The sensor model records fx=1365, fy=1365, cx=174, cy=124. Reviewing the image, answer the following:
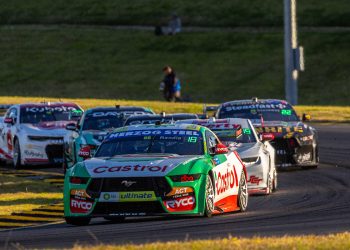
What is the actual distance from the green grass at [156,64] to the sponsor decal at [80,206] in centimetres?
4177

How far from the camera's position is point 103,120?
87.6 ft

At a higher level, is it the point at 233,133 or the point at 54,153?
the point at 233,133

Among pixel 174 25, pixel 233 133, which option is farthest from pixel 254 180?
pixel 174 25

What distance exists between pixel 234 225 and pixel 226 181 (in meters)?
1.83

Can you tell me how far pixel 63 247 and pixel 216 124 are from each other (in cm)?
927

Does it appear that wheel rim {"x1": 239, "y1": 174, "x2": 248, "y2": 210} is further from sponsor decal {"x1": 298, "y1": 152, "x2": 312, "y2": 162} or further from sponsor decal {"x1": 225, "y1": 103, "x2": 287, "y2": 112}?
sponsor decal {"x1": 225, "y1": 103, "x2": 287, "y2": 112}

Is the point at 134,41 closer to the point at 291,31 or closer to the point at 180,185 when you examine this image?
the point at 291,31

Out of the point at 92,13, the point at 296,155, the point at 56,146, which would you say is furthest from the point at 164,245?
the point at 92,13

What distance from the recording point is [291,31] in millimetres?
49625

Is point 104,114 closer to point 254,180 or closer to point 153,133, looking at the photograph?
point 254,180

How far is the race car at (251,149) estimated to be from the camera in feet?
70.0

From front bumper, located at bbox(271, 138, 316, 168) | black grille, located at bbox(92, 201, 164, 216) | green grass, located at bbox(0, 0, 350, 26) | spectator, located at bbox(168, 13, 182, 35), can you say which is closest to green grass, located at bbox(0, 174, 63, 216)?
black grille, located at bbox(92, 201, 164, 216)

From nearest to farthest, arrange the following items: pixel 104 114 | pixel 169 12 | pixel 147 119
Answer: pixel 147 119
pixel 104 114
pixel 169 12

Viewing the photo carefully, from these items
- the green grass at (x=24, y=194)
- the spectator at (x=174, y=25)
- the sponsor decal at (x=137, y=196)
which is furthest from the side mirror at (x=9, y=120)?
the spectator at (x=174, y=25)
